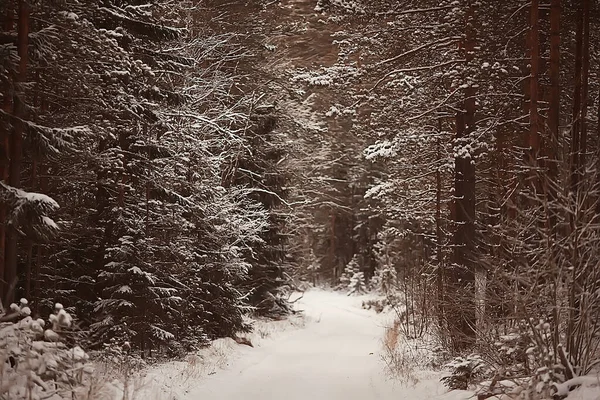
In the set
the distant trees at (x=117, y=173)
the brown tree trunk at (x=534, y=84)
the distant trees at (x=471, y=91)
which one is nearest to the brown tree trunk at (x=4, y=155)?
the distant trees at (x=117, y=173)

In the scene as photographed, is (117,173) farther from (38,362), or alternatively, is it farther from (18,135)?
(38,362)

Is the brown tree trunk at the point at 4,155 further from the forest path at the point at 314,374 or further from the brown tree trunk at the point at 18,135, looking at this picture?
the forest path at the point at 314,374

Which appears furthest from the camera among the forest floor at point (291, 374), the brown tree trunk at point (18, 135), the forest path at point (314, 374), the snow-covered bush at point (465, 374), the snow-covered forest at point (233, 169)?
the forest path at point (314, 374)

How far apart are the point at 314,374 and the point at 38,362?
27.8 ft

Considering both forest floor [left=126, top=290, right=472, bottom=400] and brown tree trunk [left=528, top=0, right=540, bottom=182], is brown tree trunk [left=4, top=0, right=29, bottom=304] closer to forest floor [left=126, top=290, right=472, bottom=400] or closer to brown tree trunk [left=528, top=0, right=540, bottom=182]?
forest floor [left=126, top=290, right=472, bottom=400]

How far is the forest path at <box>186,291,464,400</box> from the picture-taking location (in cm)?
1064

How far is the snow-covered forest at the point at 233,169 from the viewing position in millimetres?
6770

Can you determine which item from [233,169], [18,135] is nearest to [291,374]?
[233,169]

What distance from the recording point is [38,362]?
5.44m

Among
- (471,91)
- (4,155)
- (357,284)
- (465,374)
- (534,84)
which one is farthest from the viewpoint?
(357,284)

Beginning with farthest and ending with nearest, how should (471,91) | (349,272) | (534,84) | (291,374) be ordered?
(349,272), (291,374), (471,91), (534,84)

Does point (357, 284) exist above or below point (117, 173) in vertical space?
below

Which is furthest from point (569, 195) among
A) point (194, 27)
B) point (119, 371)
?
point (194, 27)

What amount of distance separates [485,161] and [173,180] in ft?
29.6
